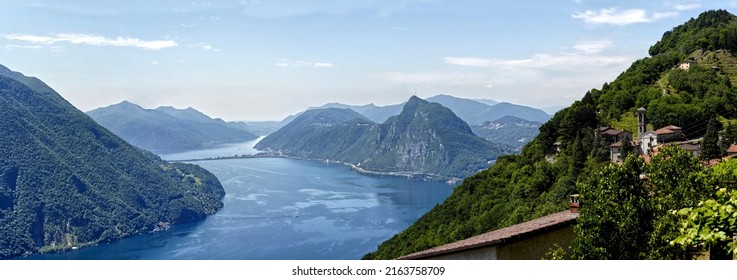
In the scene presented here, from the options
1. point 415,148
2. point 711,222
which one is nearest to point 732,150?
point 711,222

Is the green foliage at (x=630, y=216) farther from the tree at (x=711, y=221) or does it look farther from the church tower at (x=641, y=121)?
the church tower at (x=641, y=121)

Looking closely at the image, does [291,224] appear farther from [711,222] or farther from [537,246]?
[711,222]

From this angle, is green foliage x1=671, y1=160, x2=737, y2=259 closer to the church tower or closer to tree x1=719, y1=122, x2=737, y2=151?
tree x1=719, y1=122, x2=737, y2=151

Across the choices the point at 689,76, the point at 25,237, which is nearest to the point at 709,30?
the point at 689,76

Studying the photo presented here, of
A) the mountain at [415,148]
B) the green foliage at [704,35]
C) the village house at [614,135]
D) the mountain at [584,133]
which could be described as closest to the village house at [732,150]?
the mountain at [584,133]

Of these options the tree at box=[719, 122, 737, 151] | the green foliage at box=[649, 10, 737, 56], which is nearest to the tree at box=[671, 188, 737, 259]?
the tree at box=[719, 122, 737, 151]

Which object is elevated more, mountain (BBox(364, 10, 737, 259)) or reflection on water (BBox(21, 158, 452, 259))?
mountain (BBox(364, 10, 737, 259))

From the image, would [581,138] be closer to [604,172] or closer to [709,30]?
[709,30]
